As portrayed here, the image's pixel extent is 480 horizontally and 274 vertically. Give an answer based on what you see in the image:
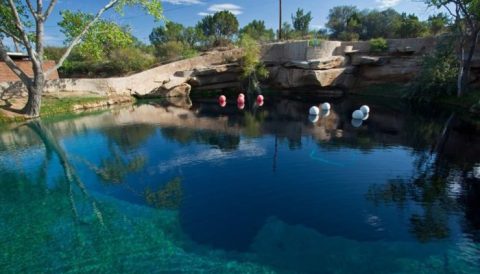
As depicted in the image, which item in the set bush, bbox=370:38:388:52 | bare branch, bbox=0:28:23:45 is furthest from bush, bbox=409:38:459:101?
bare branch, bbox=0:28:23:45

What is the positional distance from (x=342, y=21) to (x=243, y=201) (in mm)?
62921

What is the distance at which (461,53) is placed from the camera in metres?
24.1

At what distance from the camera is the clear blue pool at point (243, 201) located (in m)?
6.34

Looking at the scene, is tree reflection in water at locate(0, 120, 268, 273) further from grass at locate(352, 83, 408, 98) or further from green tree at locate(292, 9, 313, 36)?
green tree at locate(292, 9, 313, 36)

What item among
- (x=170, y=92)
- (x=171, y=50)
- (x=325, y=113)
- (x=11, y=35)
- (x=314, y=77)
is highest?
(x=171, y=50)

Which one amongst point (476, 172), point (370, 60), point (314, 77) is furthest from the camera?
point (370, 60)

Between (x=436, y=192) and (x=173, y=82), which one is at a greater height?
(x=173, y=82)

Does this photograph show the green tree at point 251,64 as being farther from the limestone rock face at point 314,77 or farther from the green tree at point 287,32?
the green tree at point 287,32

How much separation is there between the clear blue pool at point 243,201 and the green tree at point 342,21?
134ft

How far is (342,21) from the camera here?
62.8 m

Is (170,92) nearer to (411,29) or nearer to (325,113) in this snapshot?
(325,113)

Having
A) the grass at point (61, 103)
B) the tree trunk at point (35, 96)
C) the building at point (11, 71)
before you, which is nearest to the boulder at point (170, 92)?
the grass at point (61, 103)

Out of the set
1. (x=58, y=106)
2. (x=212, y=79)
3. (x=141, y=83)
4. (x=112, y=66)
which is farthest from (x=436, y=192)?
(x=112, y=66)

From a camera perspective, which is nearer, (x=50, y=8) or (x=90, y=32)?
(x=50, y=8)
